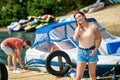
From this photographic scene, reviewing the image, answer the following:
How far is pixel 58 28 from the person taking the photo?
47.0 feet

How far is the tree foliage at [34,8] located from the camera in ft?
112

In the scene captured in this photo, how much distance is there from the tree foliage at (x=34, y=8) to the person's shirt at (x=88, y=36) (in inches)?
1011

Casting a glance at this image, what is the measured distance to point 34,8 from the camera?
34562mm

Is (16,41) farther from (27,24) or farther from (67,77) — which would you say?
(27,24)

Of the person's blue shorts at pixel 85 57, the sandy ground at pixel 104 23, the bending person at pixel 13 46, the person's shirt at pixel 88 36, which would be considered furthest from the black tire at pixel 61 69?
the person's shirt at pixel 88 36

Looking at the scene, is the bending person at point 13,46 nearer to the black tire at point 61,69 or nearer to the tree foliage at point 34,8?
the black tire at point 61,69

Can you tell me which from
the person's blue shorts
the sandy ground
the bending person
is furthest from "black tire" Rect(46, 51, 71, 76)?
the person's blue shorts

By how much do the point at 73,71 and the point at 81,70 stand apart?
3.32 meters

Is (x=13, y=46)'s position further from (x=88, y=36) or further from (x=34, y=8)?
(x=34, y=8)

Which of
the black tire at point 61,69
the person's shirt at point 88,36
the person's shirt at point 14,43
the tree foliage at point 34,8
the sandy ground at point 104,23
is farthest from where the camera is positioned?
the tree foliage at point 34,8

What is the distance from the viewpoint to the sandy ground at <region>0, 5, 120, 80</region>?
11.6 meters

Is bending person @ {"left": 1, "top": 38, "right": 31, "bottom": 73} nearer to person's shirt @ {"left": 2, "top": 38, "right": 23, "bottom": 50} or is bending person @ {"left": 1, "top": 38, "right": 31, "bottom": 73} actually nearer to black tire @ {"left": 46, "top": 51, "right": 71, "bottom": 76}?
person's shirt @ {"left": 2, "top": 38, "right": 23, "bottom": 50}

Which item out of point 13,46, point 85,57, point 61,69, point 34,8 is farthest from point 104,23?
point 85,57

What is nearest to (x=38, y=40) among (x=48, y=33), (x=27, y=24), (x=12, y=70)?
(x=48, y=33)
